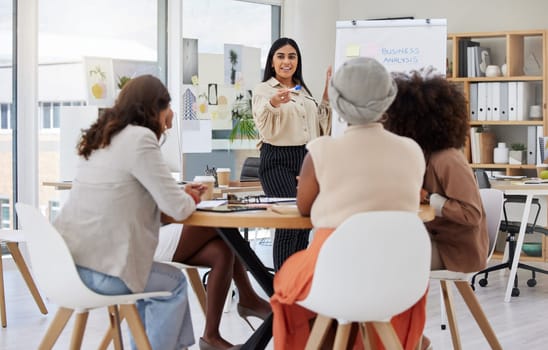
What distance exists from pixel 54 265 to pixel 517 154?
522cm

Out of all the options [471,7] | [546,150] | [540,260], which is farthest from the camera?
[471,7]

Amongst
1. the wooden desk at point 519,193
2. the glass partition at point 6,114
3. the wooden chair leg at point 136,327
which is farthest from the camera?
the glass partition at point 6,114

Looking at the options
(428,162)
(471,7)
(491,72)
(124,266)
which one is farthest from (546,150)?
(124,266)

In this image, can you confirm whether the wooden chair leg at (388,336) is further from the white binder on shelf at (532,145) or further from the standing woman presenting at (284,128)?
the white binder on shelf at (532,145)

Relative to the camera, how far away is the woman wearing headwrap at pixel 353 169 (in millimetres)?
2717

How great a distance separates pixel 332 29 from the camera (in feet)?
25.9

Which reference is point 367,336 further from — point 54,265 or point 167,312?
point 54,265

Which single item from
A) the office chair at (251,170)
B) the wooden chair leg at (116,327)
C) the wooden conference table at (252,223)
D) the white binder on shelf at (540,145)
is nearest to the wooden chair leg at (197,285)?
the wooden conference table at (252,223)

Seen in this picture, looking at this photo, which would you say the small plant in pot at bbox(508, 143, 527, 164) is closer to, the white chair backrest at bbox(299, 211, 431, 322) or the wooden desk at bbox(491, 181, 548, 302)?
the wooden desk at bbox(491, 181, 548, 302)

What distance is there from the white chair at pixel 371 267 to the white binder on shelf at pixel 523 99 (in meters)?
4.81

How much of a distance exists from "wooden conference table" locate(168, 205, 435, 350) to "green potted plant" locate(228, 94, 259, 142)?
4.42 m

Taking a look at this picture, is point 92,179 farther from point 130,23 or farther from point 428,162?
point 130,23

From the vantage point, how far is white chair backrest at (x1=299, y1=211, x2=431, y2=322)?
2.56 m

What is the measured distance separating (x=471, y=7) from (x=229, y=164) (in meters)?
2.61
